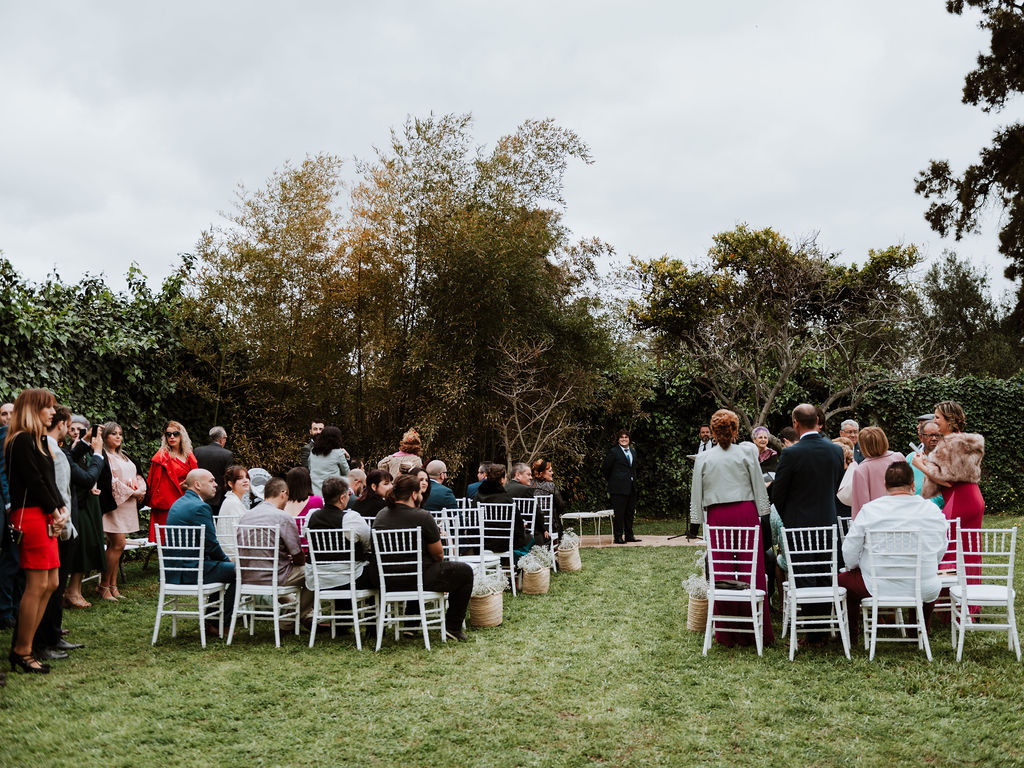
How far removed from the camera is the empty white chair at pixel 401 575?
17.0 ft

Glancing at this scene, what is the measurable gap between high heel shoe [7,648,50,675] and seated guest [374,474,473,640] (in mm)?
2029

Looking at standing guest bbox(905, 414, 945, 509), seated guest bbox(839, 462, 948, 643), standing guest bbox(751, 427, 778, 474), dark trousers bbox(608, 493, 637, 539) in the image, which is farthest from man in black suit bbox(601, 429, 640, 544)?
seated guest bbox(839, 462, 948, 643)

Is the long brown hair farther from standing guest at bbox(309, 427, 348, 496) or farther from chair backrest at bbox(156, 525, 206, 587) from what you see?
standing guest at bbox(309, 427, 348, 496)

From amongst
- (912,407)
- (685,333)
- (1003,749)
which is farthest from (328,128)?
(912,407)

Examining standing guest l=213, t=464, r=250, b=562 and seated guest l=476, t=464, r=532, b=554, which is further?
seated guest l=476, t=464, r=532, b=554

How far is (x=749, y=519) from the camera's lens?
5090mm

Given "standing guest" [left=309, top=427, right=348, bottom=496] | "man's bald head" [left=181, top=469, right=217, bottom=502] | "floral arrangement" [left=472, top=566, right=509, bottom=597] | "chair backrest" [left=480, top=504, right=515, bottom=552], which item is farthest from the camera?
"standing guest" [left=309, top=427, right=348, bottom=496]

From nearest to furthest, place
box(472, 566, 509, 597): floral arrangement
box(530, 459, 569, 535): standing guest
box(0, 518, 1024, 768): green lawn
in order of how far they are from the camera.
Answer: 1. box(0, 518, 1024, 768): green lawn
2. box(472, 566, 509, 597): floral arrangement
3. box(530, 459, 569, 535): standing guest

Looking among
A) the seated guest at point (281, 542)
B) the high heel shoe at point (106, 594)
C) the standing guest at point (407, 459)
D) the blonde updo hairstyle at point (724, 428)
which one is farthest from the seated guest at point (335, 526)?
the high heel shoe at point (106, 594)

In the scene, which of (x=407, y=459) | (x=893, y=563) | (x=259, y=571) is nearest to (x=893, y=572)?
(x=893, y=563)

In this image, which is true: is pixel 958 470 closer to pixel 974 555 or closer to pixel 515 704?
pixel 974 555

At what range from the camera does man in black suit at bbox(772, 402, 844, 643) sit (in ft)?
16.5

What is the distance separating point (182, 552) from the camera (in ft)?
18.0

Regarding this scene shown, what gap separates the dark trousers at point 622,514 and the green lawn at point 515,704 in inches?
205
